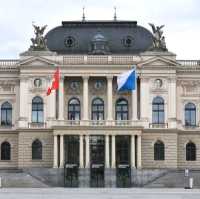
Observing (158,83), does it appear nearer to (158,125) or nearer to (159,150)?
(158,125)

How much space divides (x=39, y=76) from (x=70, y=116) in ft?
17.8

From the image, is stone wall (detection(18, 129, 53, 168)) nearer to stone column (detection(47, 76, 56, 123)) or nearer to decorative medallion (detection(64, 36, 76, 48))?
stone column (detection(47, 76, 56, 123))

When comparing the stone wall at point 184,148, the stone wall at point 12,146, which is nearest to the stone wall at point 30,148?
the stone wall at point 12,146

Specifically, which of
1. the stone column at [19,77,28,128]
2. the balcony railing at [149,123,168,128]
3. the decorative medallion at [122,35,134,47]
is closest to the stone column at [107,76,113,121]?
the balcony railing at [149,123,168,128]

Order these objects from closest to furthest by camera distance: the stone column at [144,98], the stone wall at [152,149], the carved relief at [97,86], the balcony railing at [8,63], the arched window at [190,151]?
the stone wall at [152,149] → the stone column at [144,98] → the arched window at [190,151] → the balcony railing at [8,63] → the carved relief at [97,86]

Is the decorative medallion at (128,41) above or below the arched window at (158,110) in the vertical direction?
above

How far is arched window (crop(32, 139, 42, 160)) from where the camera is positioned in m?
91.3

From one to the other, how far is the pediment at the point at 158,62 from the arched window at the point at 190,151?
8539mm

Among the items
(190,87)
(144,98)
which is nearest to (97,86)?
(144,98)

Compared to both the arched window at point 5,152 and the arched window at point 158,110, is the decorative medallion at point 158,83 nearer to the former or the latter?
the arched window at point 158,110

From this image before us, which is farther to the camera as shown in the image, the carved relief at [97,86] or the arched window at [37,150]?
the carved relief at [97,86]

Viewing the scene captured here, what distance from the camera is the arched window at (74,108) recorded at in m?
93.4

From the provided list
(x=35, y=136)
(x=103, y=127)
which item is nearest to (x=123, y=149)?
(x=103, y=127)

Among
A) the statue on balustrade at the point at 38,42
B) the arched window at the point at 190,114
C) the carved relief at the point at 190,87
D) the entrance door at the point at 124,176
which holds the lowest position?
the entrance door at the point at 124,176
